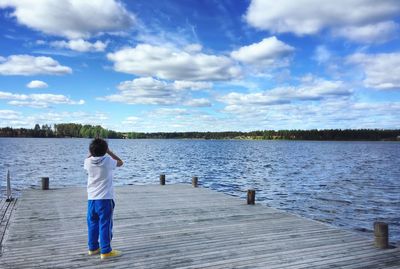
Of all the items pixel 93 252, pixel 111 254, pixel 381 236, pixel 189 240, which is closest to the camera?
pixel 111 254

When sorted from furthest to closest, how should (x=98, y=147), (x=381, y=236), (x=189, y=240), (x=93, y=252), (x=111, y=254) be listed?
(x=189, y=240), (x=381, y=236), (x=93, y=252), (x=111, y=254), (x=98, y=147)

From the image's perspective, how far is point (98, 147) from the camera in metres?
6.42

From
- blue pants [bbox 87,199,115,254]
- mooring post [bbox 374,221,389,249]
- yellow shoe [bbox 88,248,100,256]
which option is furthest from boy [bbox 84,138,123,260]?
mooring post [bbox 374,221,389,249]

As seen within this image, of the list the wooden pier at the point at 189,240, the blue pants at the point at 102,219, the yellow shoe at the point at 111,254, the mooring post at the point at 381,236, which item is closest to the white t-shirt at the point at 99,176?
the blue pants at the point at 102,219

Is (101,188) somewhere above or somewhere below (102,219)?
above

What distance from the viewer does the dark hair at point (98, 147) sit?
641cm

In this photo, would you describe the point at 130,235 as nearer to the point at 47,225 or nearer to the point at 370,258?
the point at 47,225

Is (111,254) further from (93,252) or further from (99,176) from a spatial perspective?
(99,176)

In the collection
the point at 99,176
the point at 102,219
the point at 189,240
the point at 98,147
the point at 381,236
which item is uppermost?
the point at 98,147

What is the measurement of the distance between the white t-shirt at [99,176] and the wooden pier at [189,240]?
49.2 inches

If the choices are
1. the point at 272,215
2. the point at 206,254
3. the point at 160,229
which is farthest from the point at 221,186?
the point at 206,254

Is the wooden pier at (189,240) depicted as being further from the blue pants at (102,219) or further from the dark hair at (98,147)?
the dark hair at (98,147)

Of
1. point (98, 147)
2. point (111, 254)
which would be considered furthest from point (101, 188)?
point (111, 254)

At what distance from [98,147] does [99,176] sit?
549 mm
